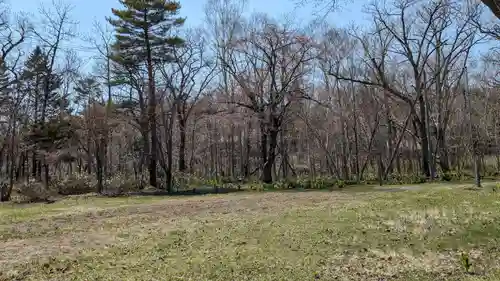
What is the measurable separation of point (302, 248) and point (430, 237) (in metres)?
2.09

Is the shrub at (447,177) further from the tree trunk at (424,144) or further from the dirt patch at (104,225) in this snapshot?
the dirt patch at (104,225)

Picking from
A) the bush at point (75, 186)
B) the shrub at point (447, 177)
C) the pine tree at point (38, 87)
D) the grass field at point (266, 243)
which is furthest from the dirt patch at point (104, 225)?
the pine tree at point (38, 87)

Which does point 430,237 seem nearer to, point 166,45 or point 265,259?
point 265,259

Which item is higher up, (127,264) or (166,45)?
(166,45)

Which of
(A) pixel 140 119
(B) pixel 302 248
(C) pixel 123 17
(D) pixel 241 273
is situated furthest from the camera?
(A) pixel 140 119

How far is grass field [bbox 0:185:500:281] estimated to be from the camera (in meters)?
5.33

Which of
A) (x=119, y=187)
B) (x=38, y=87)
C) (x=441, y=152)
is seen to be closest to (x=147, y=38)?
(x=119, y=187)

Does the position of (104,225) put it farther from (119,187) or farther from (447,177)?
Answer: (447,177)

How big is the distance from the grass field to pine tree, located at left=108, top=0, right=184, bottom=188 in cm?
1143

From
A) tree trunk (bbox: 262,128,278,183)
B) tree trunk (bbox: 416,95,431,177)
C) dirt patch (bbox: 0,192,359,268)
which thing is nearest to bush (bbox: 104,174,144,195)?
tree trunk (bbox: 262,128,278,183)

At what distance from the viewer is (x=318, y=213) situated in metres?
9.13

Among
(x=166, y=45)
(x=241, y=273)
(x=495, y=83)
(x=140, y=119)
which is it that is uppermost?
(x=166, y=45)

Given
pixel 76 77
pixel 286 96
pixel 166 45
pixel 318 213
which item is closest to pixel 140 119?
pixel 166 45

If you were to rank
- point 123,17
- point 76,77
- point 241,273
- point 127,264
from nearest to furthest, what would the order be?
point 241,273, point 127,264, point 123,17, point 76,77
